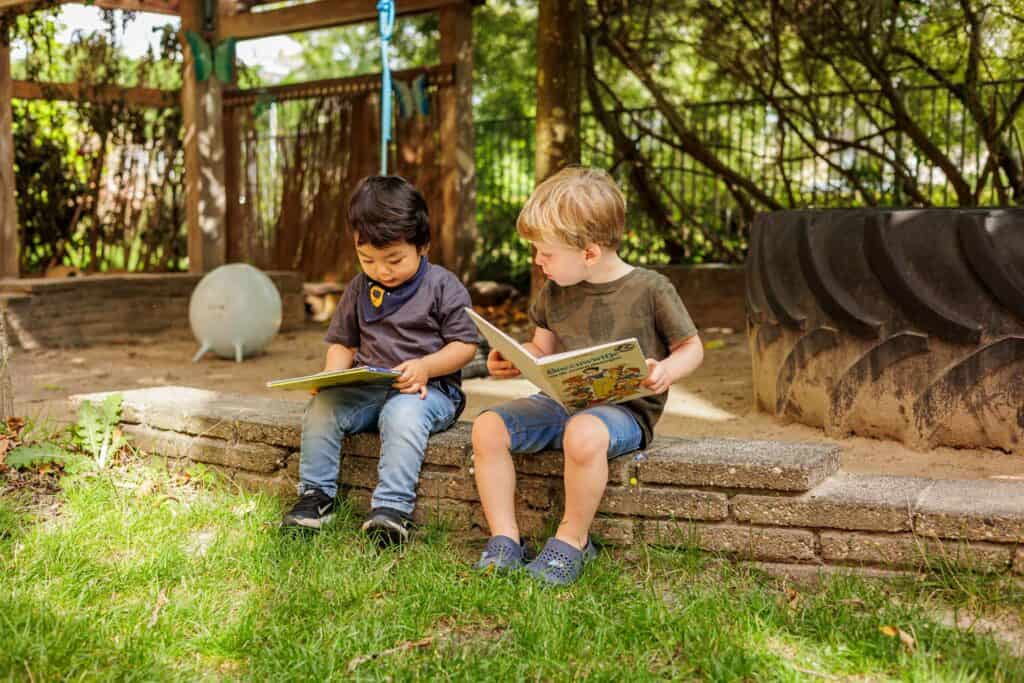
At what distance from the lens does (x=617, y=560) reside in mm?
2809

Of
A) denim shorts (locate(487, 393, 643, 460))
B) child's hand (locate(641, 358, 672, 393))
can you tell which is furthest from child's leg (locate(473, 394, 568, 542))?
child's hand (locate(641, 358, 672, 393))

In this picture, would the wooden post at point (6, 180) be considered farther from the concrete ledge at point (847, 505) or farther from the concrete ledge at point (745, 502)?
the concrete ledge at point (847, 505)

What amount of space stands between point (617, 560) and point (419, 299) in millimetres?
978

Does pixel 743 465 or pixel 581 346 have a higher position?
pixel 581 346

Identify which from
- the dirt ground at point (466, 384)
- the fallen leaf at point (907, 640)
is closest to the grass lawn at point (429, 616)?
the fallen leaf at point (907, 640)

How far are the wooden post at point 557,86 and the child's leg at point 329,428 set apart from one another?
2745 mm

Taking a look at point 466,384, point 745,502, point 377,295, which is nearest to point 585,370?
point 745,502

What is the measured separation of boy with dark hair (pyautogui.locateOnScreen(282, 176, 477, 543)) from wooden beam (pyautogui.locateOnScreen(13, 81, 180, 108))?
255 inches

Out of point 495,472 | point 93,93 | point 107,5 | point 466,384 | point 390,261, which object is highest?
point 107,5

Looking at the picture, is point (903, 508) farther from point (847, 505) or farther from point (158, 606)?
point (158, 606)

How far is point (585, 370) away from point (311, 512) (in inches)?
36.7

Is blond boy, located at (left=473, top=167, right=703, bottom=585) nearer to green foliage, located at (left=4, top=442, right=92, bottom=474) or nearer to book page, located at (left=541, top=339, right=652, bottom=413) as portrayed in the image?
book page, located at (left=541, top=339, right=652, bottom=413)

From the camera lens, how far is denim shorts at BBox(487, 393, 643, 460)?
280 cm

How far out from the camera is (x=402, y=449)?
119 inches
